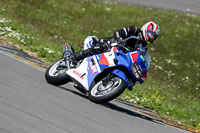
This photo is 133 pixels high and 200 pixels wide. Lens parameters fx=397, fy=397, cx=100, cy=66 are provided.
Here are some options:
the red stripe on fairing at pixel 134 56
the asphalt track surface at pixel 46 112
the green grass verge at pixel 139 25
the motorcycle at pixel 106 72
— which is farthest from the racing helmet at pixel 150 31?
the green grass verge at pixel 139 25

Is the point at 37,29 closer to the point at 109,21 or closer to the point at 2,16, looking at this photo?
the point at 2,16

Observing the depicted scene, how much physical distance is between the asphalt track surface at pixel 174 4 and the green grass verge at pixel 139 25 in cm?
101

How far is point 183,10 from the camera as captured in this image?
22641mm

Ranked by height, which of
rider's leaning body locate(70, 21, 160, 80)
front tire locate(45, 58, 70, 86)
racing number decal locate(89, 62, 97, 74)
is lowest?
front tire locate(45, 58, 70, 86)

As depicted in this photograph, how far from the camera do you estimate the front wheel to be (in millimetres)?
Result: 7109

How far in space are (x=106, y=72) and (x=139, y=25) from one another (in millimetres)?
11593

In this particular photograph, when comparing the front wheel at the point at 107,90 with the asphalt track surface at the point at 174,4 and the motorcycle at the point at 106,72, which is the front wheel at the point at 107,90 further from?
the asphalt track surface at the point at 174,4

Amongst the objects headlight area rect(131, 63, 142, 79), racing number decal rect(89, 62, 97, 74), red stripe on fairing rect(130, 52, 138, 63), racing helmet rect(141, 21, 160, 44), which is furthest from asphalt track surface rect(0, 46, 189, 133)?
racing helmet rect(141, 21, 160, 44)

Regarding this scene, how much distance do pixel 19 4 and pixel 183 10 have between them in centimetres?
1003

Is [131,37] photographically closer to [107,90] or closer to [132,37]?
[132,37]

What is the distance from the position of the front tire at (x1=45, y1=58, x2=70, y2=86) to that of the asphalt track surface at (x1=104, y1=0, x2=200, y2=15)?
14.6 metres

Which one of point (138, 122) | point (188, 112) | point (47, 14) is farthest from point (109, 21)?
point (138, 122)

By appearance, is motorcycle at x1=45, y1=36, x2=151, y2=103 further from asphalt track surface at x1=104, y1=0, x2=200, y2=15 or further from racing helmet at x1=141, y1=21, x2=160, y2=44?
asphalt track surface at x1=104, y1=0, x2=200, y2=15

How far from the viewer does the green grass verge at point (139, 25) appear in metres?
11.5
